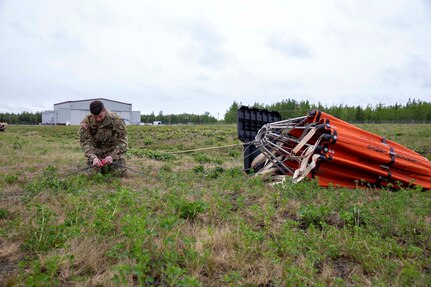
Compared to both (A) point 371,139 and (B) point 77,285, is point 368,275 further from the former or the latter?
(A) point 371,139

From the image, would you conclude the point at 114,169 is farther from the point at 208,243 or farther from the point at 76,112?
the point at 76,112

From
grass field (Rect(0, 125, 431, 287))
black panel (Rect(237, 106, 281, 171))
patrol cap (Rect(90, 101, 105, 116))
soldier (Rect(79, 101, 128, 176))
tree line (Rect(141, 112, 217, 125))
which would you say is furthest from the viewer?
tree line (Rect(141, 112, 217, 125))

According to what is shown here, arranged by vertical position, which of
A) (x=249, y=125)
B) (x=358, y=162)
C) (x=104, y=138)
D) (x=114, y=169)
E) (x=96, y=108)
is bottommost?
(x=114, y=169)

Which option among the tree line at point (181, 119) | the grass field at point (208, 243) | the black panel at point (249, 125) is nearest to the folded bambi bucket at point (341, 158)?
the black panel at point (249, 125)

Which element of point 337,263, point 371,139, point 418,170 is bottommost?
point 337,263

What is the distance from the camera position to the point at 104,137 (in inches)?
313

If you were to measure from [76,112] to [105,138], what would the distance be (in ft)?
234

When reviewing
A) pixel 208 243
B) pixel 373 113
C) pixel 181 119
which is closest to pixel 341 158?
pixel 208 243

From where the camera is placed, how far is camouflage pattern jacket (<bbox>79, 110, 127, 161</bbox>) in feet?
25.5

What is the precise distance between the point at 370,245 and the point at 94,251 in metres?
2.69

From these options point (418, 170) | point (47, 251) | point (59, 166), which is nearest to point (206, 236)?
point (47, 251)

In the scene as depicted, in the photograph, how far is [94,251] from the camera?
2965 mm

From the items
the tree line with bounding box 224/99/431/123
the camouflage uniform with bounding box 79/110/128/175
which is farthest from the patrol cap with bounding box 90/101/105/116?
the tree line with bounding box 224/99/431/123

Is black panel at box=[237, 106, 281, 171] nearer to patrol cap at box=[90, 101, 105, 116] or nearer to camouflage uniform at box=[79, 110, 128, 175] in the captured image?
camouflage uniform at box=[79, 110, 128, 175]
